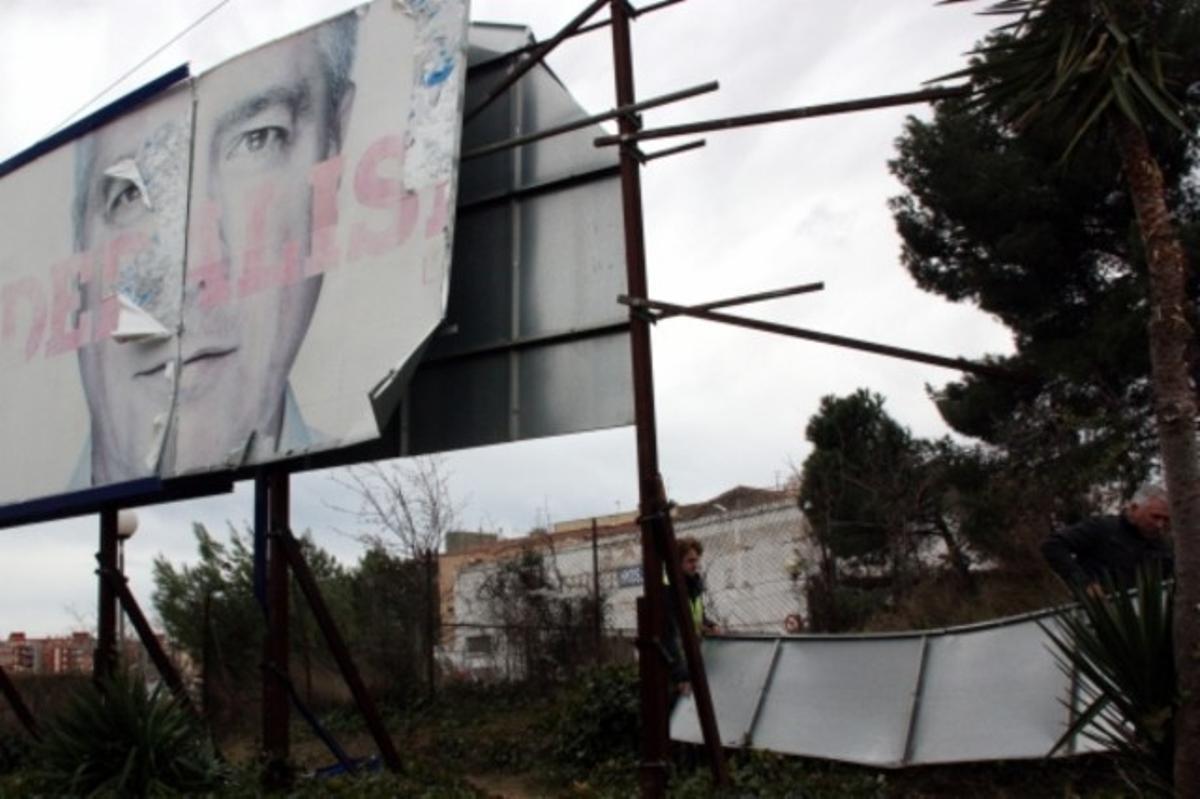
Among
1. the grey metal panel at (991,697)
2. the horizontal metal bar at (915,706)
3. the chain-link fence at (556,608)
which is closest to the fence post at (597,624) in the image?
the chain-link fence at (556,608)

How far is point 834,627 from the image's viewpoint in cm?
1394

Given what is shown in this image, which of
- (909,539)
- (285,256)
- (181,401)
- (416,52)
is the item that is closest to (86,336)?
(181,401)

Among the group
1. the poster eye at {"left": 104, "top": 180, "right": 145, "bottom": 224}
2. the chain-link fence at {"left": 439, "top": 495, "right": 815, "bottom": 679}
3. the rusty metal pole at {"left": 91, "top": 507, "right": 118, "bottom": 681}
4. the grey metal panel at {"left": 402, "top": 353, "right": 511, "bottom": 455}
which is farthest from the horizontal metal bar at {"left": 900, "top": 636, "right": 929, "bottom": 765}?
the poster eye at {"left": 104, "top": 180, "right": 145, "bottom": 224}

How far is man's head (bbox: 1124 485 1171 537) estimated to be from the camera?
703 cm

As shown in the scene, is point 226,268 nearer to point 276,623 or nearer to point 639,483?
point 276,623

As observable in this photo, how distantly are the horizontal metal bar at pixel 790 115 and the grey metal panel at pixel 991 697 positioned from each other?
10.0 feet

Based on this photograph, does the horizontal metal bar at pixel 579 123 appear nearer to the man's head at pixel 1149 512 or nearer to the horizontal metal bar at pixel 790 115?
the horizontal metal bar at pixel 790 115

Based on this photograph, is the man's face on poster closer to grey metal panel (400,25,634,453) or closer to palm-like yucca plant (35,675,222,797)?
grey metal panel (400,25,634,453)

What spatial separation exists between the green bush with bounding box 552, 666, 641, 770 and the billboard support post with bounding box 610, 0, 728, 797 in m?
2.40

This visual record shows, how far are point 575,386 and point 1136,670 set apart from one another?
4.92 m

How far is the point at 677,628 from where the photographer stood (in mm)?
8234

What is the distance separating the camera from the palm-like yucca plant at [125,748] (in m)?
9.34

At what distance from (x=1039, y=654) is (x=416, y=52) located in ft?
20.6

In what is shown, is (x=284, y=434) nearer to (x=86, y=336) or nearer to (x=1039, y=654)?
(x=86, y=336)
